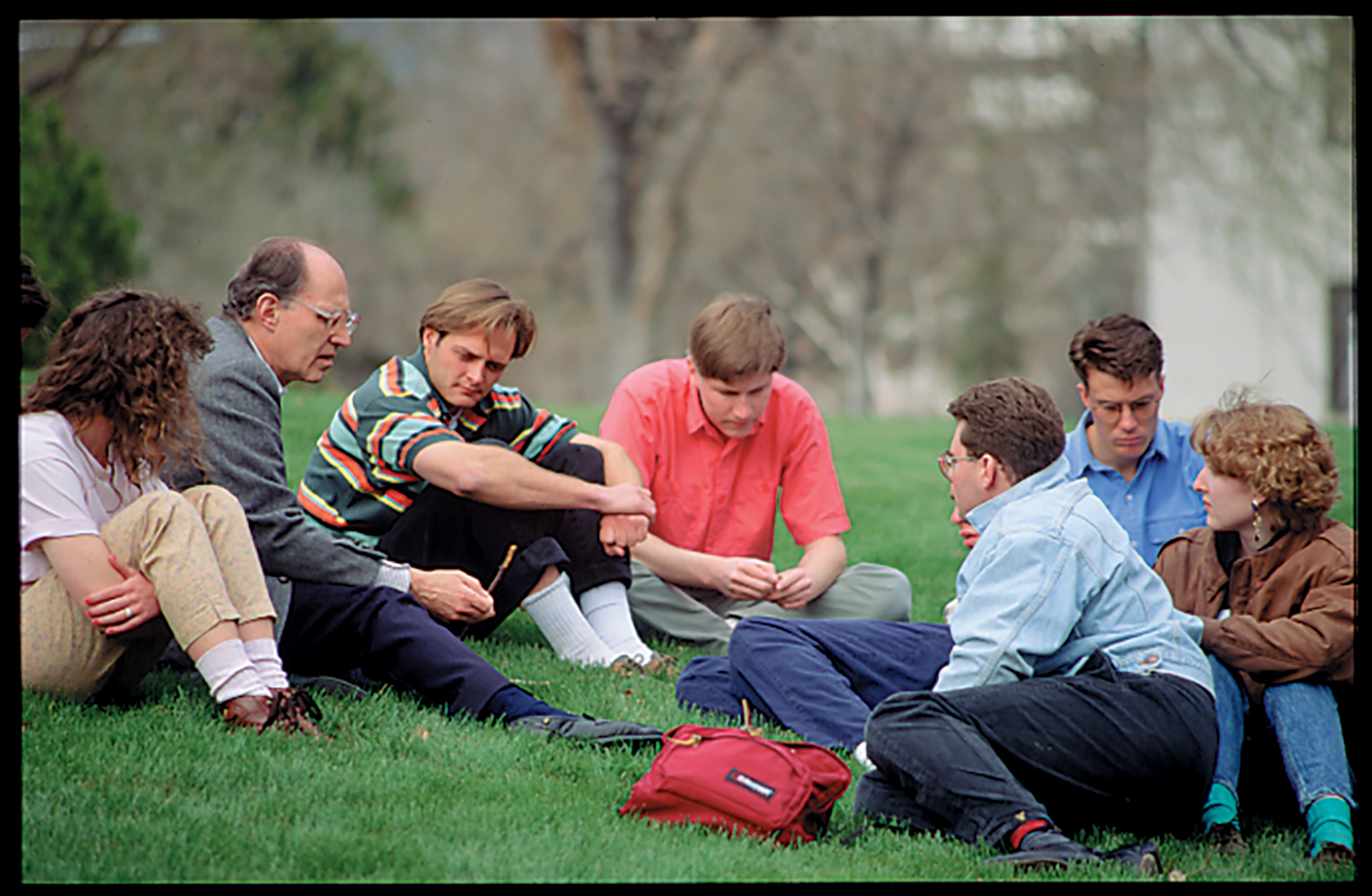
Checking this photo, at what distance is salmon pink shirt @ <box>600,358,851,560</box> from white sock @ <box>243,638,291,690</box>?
2.01m

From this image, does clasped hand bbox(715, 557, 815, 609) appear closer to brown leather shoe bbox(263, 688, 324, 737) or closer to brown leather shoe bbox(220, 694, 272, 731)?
brown leather shoe bbox(263, 688, 324, 737)

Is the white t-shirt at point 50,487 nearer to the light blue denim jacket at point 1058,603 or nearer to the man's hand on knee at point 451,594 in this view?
the man's hand on knee at point 451,594

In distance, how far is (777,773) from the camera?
3.37 m

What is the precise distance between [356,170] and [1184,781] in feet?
97.0

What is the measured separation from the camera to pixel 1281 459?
12.0ft

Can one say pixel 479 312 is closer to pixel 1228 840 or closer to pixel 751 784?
pixel 751 784

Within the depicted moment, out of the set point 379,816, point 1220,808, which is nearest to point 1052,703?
point 1220,808

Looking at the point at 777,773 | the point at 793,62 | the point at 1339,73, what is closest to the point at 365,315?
the point at 793,62

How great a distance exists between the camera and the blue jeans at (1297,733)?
11.4ft

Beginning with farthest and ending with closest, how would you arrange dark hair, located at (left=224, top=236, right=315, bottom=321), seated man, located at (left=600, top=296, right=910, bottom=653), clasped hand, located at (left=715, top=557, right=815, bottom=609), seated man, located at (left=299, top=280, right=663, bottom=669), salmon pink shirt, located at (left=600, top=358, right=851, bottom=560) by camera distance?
salmon pink shirt, located at (left=600, top=358, right=851, bottom=560) → seated man, located at (left=600, top=296, right=910, bottom=653) → clasped hand, located at (left=715, top=557, right=815, bottom=609) → seated man, located at (left=299, top=280, right=663, bottom=669) → dark hair, located at (left=224, top=236, right=315, bottom=321)

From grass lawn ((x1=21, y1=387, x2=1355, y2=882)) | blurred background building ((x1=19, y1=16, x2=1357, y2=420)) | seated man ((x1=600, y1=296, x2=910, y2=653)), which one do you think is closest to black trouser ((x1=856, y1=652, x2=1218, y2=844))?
grass lawn ((x1=21, y1=387, x2=1355, y2=882))

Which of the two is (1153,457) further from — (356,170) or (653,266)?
(356,170)

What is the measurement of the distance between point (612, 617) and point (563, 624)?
0.23m

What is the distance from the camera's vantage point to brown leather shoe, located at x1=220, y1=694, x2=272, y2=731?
3785mm
